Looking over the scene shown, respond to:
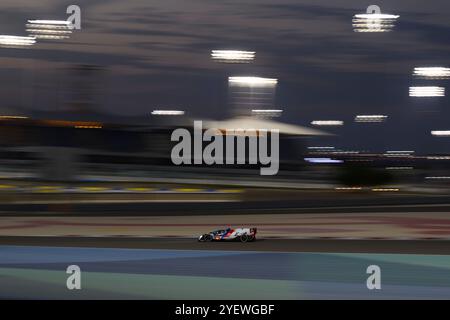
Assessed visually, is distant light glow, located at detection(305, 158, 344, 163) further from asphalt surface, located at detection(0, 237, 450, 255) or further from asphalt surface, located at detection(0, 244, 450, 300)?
asphalt surface, located at detection(0, 244, 450, 300)

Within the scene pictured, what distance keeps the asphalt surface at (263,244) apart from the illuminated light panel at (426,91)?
483 cm

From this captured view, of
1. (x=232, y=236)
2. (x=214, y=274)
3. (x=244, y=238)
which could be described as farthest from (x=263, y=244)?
(x=214, y=274)

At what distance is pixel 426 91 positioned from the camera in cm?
1725

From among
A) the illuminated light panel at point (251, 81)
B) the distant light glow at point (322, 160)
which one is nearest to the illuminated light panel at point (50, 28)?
the illuminated light panel at point (251, 81)

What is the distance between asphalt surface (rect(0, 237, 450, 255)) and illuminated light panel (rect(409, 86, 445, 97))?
483cm

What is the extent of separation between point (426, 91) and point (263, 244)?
8.71 meters

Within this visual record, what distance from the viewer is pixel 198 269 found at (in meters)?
7.82

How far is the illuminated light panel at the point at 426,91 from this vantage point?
48.8ft

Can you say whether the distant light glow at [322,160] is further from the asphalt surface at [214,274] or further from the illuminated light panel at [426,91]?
the asphalt surface at [214,274]

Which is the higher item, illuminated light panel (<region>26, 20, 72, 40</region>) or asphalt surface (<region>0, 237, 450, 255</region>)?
illuminated light panel (<region>26, 20, 72, 40</region>)

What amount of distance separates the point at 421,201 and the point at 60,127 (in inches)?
503

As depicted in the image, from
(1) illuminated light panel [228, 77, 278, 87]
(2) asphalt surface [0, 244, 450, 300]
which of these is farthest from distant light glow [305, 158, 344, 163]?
(2) asphalt surface [0, 244, 450, 300]

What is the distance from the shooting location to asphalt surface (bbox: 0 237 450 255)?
9.68m
